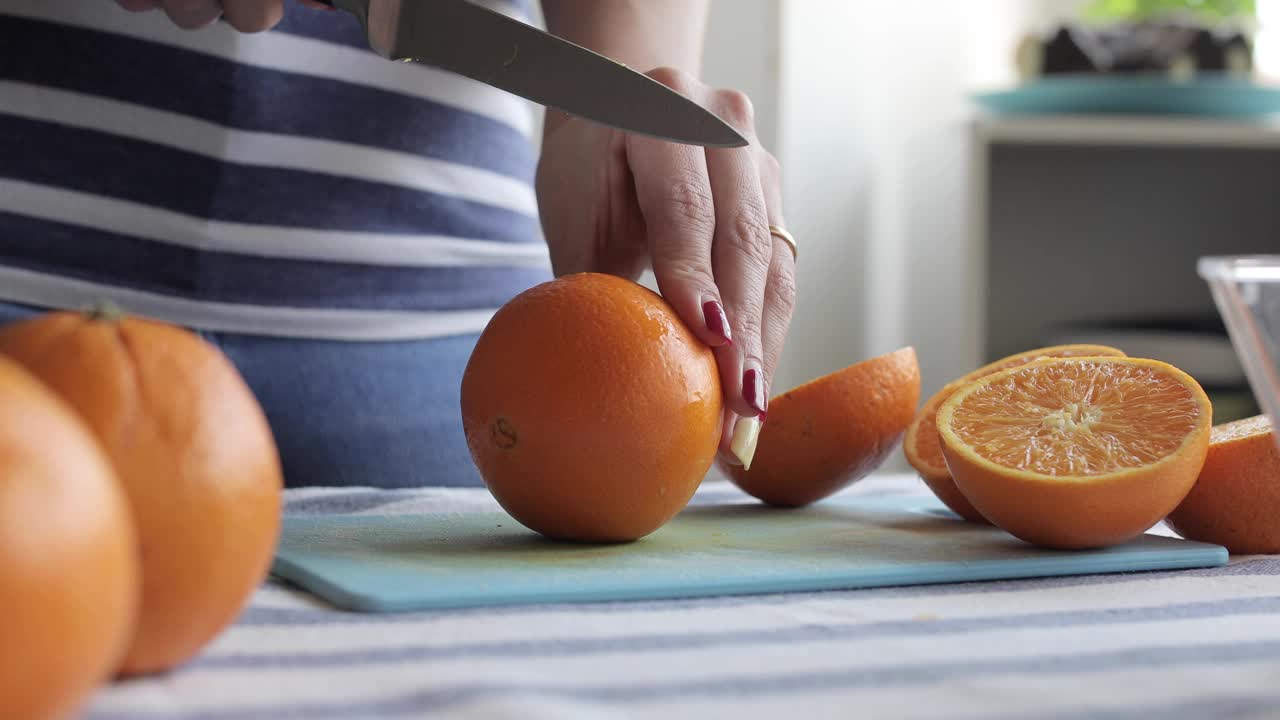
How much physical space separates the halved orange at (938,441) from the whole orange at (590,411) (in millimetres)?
185

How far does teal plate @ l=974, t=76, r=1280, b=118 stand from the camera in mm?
2215

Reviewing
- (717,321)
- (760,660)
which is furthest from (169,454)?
(717,321)

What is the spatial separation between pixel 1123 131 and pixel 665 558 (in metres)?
1.87

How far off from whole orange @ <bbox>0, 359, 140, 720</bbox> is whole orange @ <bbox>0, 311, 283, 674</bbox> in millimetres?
49

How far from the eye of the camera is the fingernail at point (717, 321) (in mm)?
700

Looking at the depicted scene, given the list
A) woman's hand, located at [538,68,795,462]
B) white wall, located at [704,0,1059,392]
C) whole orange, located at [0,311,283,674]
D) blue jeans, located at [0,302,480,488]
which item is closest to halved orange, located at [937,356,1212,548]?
woman's hand, located at [538,68,795,462]

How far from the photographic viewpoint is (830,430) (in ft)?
2.65

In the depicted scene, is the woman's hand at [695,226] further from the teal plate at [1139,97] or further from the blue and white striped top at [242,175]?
the teal plate at [1139,97]

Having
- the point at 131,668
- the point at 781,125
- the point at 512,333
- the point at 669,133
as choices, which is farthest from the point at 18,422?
the point at 781,125

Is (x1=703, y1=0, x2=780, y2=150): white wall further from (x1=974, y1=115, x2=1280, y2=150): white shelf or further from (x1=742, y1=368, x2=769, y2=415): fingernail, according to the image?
(x1=742, y1=368, x2=769, y2=415): fingernail

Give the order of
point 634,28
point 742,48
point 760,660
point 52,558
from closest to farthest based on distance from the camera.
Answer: point 52,558 → point 760,660 → point 634,28 → point 742,48

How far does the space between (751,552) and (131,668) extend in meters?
0.33

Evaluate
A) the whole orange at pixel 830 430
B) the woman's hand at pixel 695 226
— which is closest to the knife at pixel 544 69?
the woman's hand at pixel 695 226

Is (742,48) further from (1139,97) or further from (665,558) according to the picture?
(665,558)
